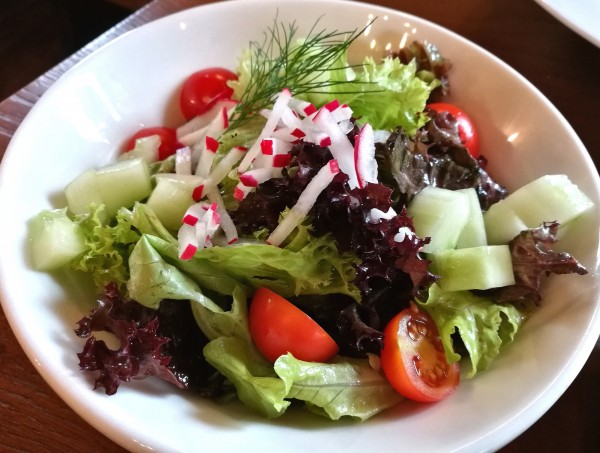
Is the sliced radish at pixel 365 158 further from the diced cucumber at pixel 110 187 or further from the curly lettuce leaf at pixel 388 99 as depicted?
the diced cucumber at pixel 110 187

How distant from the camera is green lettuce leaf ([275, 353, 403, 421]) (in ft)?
3.94

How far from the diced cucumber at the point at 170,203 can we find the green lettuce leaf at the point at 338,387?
1.60 feet

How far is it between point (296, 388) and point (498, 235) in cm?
65

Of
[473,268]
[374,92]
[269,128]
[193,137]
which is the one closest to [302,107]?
[269,128]

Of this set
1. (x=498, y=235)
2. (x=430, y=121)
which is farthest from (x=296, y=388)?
(x=430, y=121)

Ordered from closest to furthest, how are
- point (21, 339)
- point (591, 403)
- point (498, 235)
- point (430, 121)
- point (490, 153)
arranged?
point (21, 339) → point (591, 403) → point (498, 235) → point (430, 121) → point (490, 153)

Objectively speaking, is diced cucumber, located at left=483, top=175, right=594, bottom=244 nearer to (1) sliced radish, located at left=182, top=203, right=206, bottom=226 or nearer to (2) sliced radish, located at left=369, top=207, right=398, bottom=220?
(2) sliced radish, located at left=369, top=207, right=398, bottom=220

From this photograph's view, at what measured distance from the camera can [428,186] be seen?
4.87 feet

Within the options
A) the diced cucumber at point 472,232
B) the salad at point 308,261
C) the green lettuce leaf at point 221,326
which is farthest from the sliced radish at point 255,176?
the diced cucumber at point 472,232

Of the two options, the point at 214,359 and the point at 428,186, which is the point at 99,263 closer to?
the point at 214,359

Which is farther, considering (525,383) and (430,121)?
(430,121)

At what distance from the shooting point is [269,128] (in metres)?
1.46

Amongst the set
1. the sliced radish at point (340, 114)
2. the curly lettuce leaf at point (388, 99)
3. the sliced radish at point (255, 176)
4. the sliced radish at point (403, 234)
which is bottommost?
the sliced radish at point (403, 234)

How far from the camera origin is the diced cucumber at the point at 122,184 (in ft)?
4.94
